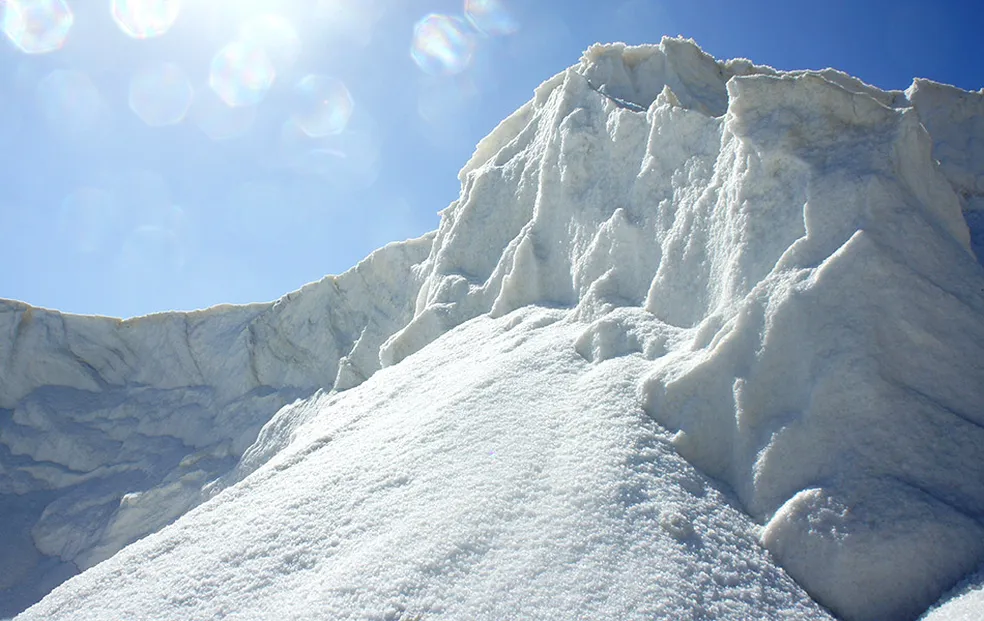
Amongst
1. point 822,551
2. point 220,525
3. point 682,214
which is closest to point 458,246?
point 682,214

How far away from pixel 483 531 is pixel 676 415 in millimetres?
1922

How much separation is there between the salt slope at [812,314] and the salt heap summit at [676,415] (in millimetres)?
21

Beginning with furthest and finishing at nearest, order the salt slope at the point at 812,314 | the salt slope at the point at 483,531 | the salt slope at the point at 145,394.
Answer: the salt slope at the point at 145,394, the salt slope at the point at 812,314, the salt slope at the point at 483,531

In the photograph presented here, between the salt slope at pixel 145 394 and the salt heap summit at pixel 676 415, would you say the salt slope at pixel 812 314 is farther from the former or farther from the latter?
the salt slope at pixel 145 394

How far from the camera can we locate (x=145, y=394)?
21.3 meters

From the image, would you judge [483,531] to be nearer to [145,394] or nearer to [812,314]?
[812,314]

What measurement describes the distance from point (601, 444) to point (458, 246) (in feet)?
25.2

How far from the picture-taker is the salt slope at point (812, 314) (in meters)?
3.92

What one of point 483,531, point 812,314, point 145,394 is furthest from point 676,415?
point 145,394

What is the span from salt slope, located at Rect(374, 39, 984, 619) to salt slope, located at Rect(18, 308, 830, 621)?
1.23ft

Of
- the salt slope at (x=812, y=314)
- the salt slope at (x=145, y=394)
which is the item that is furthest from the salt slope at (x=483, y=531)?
the salt slope at (x=145, y=394)

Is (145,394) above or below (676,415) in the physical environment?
above

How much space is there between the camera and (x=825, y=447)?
4.37 metres

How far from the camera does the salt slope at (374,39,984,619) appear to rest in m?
3.92
